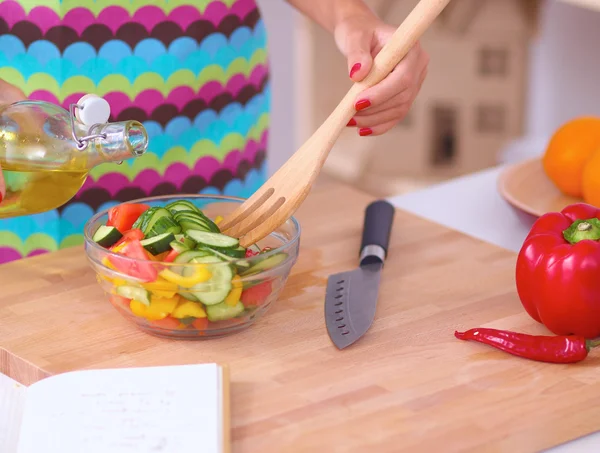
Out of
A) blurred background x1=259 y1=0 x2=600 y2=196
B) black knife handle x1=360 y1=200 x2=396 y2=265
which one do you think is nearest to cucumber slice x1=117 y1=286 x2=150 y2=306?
black knife handle x1=360 y1=200 x2=396 y2=265

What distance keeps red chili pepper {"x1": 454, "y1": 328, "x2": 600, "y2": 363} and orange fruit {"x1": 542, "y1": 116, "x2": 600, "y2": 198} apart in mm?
479

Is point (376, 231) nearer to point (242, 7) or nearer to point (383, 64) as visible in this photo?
point (383, 64)

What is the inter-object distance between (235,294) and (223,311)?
1.0 inches

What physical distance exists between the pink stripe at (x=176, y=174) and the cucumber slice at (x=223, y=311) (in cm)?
46

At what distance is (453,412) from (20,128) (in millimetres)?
571

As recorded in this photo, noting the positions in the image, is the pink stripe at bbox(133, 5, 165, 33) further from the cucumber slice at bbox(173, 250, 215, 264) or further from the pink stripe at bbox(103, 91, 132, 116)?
the cucumber slice at bbox(173, 250, 215, 264)

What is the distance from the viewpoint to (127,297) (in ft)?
3.37

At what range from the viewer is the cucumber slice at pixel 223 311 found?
40.5 inches

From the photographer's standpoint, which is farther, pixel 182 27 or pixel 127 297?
pixel 182 27

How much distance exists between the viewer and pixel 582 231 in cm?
108

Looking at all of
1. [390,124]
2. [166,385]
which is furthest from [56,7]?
[166,385]

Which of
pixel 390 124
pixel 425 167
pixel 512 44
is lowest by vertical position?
pixel 425 167

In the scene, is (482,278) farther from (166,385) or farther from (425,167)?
(425,167)

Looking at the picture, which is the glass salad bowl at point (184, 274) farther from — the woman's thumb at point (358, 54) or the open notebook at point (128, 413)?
the woman's thumb at point (358, 54)
